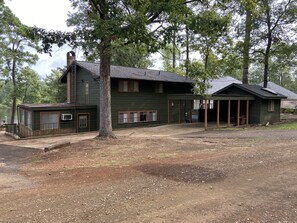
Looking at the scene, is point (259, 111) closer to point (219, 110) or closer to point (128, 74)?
point (219, 110)

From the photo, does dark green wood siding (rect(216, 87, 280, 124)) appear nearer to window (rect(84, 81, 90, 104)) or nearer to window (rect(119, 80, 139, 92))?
window (rect(119, 80, 139, 92))

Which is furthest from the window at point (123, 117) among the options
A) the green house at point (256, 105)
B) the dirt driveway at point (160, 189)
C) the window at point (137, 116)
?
the dirt driveway at point (160, 189)

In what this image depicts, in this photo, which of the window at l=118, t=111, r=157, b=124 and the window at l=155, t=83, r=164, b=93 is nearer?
the window at l=118, t=111, r=157, b=124

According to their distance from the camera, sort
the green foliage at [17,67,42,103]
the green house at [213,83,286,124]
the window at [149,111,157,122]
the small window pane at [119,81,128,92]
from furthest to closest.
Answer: the green foliage at [17,67,42,103] → the window at [149,111,157,122] → the green house at [213,83,286,124] → the small window pane at [119,81,128,92]

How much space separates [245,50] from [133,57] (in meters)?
16.0

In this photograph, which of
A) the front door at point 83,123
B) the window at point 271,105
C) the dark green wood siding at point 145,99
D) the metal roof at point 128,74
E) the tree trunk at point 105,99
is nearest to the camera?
the tree trunk at point 105,99

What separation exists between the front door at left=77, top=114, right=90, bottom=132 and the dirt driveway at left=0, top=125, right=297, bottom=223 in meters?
11.9

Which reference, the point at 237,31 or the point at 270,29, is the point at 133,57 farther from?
the point at 270,29

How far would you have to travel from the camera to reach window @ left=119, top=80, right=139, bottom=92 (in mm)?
22031

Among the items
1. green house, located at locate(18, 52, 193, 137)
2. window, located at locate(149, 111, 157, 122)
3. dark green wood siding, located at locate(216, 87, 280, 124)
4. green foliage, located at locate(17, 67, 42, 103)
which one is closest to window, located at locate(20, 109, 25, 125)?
green house, located at locate(18, 52, 193, 137)

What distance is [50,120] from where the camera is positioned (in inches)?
786

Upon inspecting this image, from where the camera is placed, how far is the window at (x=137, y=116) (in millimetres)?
22281

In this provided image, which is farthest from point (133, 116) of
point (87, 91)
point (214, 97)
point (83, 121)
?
point (214, 97)

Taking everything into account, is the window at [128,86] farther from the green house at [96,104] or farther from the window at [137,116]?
the window at [137,116]
